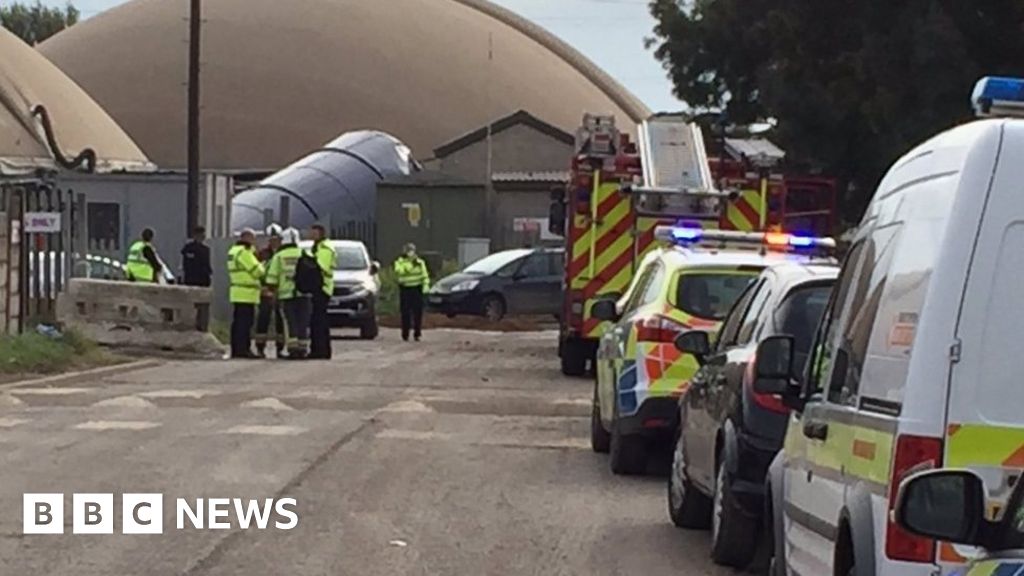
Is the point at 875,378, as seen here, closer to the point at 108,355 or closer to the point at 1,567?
the point at 1,567

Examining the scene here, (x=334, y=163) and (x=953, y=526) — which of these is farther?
(x=334, y=163)

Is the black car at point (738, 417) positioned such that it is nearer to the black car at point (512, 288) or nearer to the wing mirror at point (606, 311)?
the wing mirror at point (606, 311)

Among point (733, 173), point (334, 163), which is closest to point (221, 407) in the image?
point (733, 173)

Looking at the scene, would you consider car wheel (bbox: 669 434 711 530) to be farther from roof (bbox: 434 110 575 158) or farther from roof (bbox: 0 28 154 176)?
roof (bbox: 434 110 575 158)

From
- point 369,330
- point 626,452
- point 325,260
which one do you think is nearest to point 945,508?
point 626,452

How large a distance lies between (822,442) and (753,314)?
4284 mm

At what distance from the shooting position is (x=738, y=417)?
10.7 meters

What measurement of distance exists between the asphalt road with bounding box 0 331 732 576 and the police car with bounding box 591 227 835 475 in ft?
1.20

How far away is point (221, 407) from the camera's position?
19062 mm

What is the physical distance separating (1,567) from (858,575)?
5.44 metres

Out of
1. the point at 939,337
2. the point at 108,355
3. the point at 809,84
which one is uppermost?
the point at 809,84

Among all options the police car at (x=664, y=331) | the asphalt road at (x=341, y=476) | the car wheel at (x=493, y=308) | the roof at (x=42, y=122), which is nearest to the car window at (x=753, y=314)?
the asphalt road at (x=341, y=476)

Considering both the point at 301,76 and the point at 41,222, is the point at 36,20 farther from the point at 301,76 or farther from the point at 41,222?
the point at 41,222

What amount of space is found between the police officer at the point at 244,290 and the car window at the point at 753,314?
52.6ft
